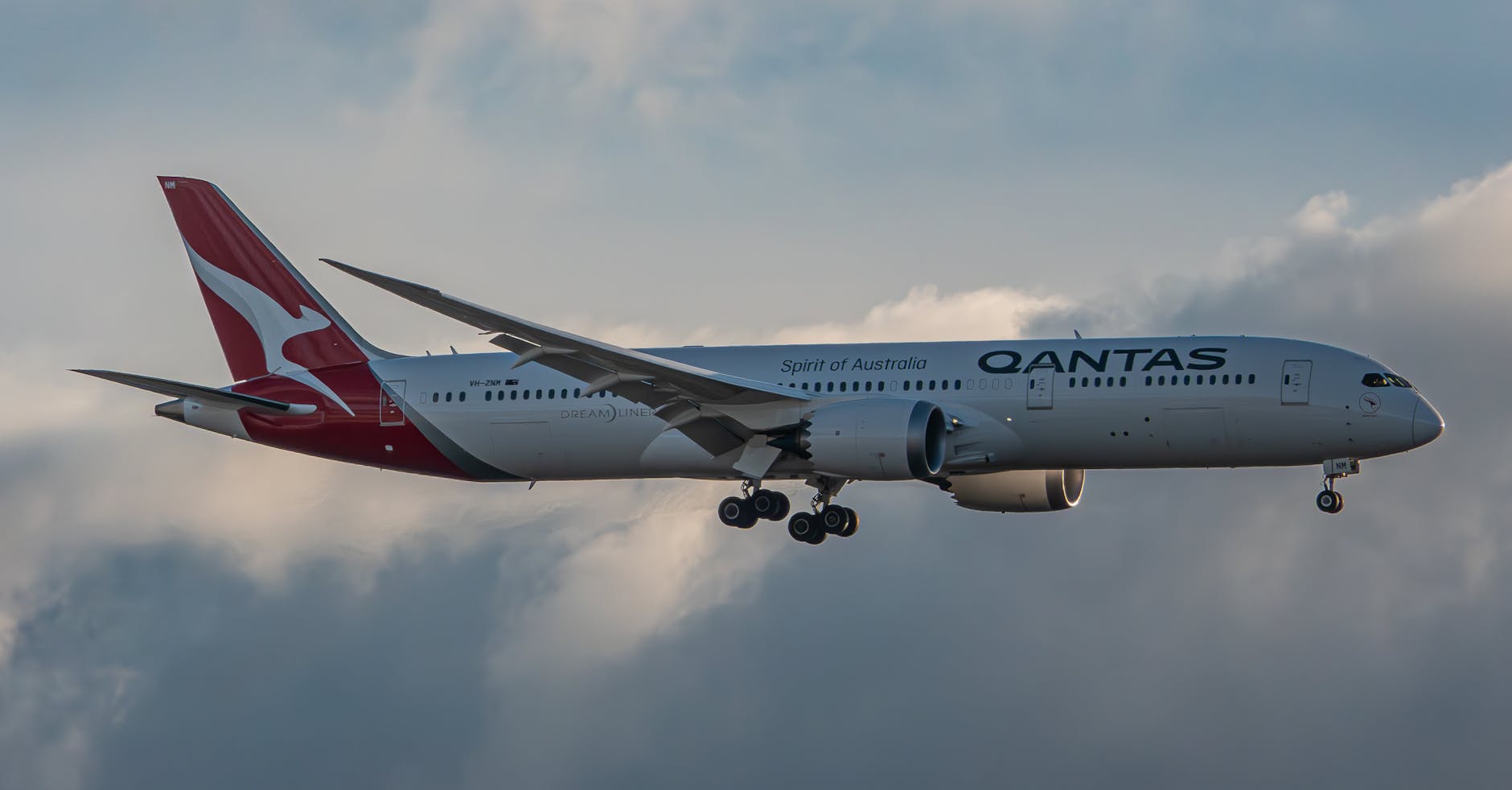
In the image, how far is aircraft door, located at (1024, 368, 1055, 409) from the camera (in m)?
41.9

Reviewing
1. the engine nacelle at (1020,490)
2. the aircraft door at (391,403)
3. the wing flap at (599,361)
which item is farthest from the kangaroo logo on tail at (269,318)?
the engine nacelle at (1020,490)

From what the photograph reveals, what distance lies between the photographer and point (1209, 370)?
1630 inches

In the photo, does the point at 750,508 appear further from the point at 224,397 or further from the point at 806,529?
the point at 224,397

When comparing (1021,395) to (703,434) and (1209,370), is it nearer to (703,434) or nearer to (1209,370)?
(1209,370)

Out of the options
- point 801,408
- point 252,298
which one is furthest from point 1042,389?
point 252,298

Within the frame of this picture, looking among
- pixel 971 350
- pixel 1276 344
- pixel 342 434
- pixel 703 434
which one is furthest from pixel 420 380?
pixel 1276 344

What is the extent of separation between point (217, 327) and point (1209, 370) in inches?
1086

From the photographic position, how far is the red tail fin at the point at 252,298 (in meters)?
50.1

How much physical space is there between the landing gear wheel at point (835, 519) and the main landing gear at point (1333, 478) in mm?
11642

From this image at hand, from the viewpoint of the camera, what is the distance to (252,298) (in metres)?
51.3

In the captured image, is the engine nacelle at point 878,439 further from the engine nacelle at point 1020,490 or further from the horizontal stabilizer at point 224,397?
the horizontal stabilizer at point 224,397

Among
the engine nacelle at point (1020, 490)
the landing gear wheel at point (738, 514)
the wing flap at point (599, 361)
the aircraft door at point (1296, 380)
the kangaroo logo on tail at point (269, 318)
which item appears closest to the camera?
the wing flap at point (599, 361)

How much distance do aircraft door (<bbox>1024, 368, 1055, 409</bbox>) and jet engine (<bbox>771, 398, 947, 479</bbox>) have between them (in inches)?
82.0

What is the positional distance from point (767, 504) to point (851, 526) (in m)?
2.59
